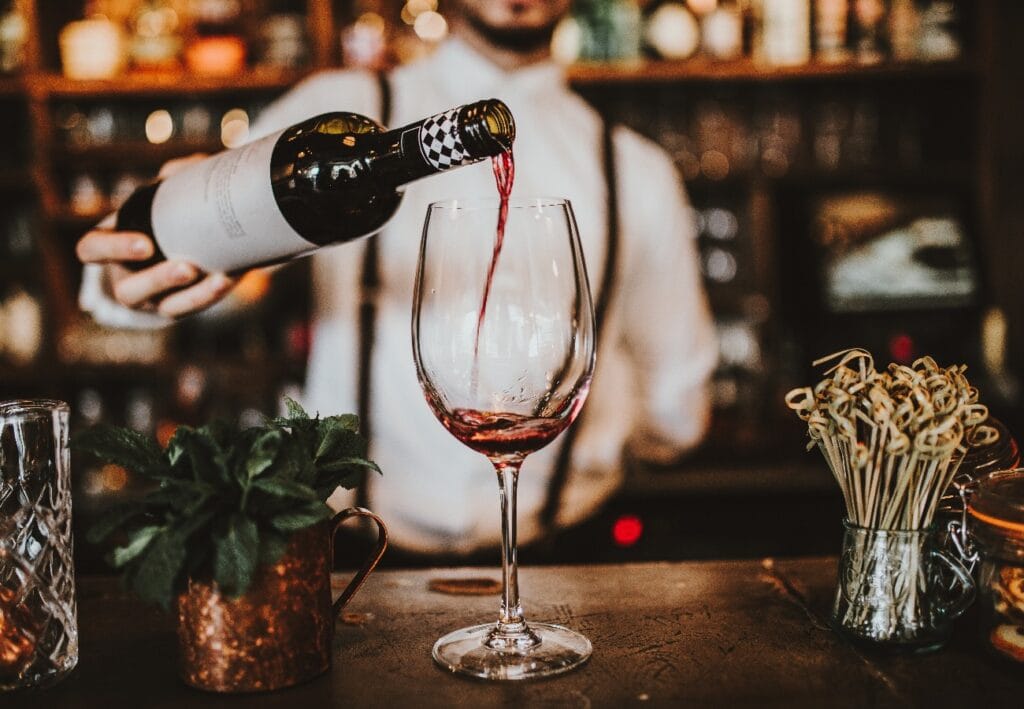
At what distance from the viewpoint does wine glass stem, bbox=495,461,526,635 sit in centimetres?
75

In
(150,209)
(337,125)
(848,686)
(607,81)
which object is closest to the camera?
(848,686)

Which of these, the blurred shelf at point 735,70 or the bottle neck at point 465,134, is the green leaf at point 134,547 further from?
the blurred shelf at point 735,70

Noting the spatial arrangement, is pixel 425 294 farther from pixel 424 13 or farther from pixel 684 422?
pixel 424 13

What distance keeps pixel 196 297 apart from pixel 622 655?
2.34ft

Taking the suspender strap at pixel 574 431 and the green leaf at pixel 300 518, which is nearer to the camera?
the green leaf at pixel 300 518

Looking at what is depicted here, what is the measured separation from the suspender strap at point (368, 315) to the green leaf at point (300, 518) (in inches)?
39.8

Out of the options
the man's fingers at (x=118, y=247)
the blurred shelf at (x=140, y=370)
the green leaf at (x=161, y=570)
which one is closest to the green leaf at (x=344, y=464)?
the green leaf at (x=161, y=570)

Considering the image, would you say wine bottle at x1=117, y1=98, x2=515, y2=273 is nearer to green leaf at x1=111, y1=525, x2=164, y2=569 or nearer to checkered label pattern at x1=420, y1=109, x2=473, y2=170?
checkered label pattern at x1=420, y1=109, x2=473, y2=170

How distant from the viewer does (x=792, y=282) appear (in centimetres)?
282

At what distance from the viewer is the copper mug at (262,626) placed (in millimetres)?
671

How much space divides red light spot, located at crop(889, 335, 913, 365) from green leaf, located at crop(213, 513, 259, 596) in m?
2.39

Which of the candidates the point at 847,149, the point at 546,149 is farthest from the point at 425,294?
the point at 847,149

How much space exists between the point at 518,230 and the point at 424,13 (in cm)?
221

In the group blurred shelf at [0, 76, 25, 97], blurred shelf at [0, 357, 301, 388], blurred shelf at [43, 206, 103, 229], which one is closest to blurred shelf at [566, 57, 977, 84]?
blurred shelf at [0, 357, 301, 388]
